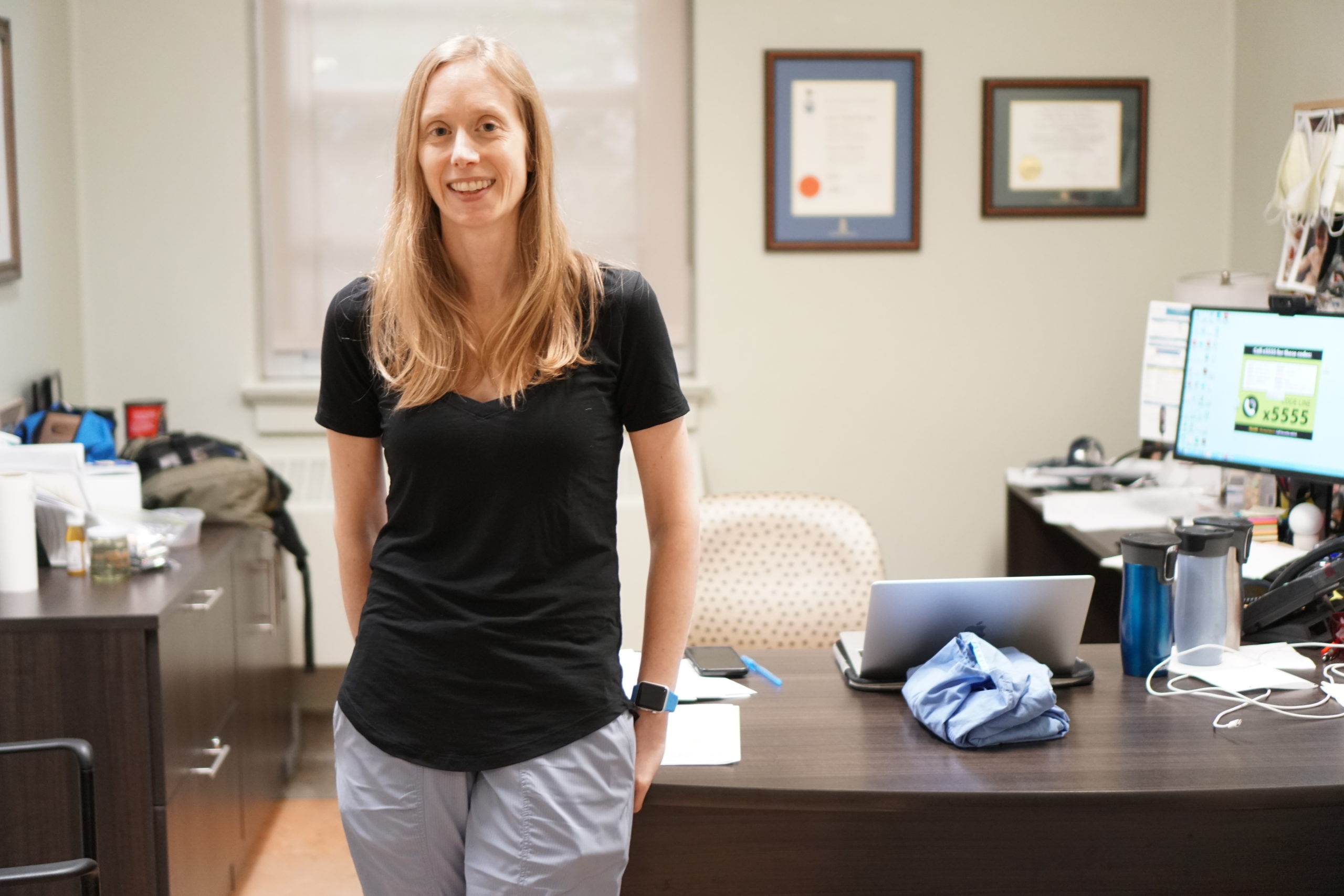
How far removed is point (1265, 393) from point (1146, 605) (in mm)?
828

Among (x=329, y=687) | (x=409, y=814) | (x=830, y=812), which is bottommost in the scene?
(x=329, y=687)

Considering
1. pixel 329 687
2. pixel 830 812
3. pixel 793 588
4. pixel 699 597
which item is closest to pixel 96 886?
pixel 830 812

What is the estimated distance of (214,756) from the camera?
2.61m

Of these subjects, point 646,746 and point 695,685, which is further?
point 695,685

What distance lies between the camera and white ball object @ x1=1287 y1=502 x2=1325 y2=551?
2529 mm

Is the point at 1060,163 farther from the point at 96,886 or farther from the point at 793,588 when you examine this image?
the point at 96,886

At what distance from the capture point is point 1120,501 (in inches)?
120

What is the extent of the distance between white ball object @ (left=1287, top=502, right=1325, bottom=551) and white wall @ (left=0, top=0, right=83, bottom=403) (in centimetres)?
284

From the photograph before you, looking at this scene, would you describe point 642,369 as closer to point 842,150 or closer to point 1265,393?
point 1265,393

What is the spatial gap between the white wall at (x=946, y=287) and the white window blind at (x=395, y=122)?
117mm

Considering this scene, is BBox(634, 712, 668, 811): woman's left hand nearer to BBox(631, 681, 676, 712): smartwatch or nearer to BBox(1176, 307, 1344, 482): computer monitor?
BBox(631, 681, 676, 712): smartwatch

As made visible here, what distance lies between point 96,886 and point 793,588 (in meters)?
1.30

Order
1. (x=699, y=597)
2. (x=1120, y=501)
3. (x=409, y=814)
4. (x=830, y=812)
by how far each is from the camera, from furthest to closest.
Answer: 1. (x=1120, y=501)
2. (x=699, y=597)
3. (x=830, y=812)
4. (x=409, y=814)

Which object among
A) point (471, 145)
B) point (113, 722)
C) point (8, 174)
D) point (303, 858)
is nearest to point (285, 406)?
point (8, 174)
